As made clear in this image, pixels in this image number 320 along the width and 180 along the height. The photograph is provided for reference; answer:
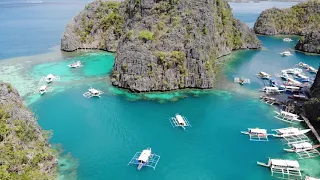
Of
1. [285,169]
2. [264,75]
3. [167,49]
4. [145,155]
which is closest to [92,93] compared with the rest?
[167,49]

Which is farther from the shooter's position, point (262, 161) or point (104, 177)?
point (262, 161)

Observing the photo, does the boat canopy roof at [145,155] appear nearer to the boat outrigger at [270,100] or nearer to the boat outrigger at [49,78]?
the boat outrigger at [270,100]

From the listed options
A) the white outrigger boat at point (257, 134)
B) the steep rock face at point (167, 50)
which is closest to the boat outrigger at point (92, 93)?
the steep rock face at point (167, 50)

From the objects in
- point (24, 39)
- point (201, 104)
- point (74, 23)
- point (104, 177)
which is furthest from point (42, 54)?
point (104, 177)

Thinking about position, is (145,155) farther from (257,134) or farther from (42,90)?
(42,90)

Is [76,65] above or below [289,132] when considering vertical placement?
above

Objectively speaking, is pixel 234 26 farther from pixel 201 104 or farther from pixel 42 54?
pixel 42 54

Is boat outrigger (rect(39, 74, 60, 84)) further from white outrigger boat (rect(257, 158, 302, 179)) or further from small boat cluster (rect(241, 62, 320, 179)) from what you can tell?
white outrigger boat (rect(257, 158, 302, 179))
